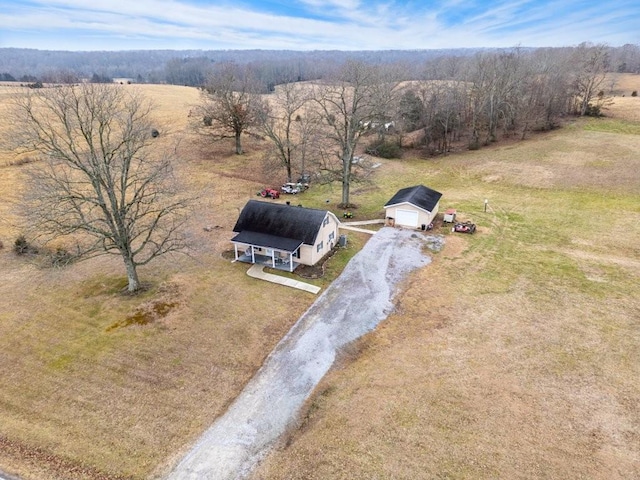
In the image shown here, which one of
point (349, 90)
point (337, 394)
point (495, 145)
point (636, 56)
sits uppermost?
point (636, 56)

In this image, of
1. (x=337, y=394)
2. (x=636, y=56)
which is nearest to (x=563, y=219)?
(x=337, y=394)

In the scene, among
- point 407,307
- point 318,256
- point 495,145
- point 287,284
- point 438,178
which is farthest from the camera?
point 495,145

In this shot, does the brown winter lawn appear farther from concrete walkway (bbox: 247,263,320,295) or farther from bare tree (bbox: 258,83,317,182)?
bare tree (bbox: 258,83,317,182)

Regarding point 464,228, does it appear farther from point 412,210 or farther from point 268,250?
point 268,250

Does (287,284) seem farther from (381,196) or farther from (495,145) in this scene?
(495,145)

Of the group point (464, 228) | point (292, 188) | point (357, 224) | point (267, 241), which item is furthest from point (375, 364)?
point (292, 188)

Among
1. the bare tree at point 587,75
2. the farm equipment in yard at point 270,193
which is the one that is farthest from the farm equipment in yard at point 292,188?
the bare tree at point 587,75

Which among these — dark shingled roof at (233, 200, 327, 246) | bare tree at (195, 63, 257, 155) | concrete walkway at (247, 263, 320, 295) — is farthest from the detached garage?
bare tree at (195, 63, 257, 155)
